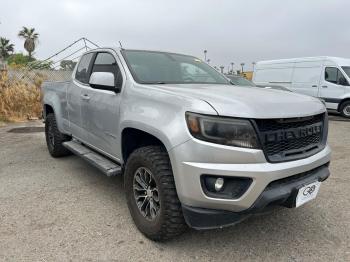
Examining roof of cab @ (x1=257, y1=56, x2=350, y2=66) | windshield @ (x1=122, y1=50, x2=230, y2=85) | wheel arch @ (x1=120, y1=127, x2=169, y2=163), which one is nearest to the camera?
wheel arch @ (x1=120, y1=127, x2=169, y2=163)

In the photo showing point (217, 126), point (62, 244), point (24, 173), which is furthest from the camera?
point (24, 173)

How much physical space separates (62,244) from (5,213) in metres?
1.03

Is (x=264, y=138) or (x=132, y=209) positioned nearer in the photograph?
(x=264, y=138)

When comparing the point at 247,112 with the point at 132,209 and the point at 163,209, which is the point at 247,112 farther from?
→ the point at 132,209

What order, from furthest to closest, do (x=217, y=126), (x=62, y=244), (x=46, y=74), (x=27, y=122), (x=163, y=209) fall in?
(x=46, y=74)
(x=27, y=122)
(x=62, y=244)
(x=163, y=209)
(x=217, y=126)

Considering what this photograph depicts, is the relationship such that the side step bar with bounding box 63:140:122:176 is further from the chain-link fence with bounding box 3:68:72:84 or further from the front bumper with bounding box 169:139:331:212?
the chain-link fence with bounding box 3:68:72:84

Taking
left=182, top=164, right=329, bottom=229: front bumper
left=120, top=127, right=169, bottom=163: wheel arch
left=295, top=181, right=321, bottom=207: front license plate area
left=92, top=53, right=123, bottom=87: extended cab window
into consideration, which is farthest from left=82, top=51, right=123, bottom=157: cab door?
left=295, top=181, right=321, bottom=207: front license plate area

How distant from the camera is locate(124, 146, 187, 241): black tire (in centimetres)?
270

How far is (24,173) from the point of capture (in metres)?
5.05

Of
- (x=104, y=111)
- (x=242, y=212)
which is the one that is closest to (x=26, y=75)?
(x=104, y=111)

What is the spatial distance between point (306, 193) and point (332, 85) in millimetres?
11681

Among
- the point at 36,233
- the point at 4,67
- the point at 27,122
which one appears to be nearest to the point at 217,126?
the point at 36,233

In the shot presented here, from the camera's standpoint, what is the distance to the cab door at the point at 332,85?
12961mm

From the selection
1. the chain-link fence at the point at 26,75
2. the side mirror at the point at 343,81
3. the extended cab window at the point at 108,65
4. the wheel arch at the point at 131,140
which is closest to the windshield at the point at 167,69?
the extended cab window at the point at 108,65
